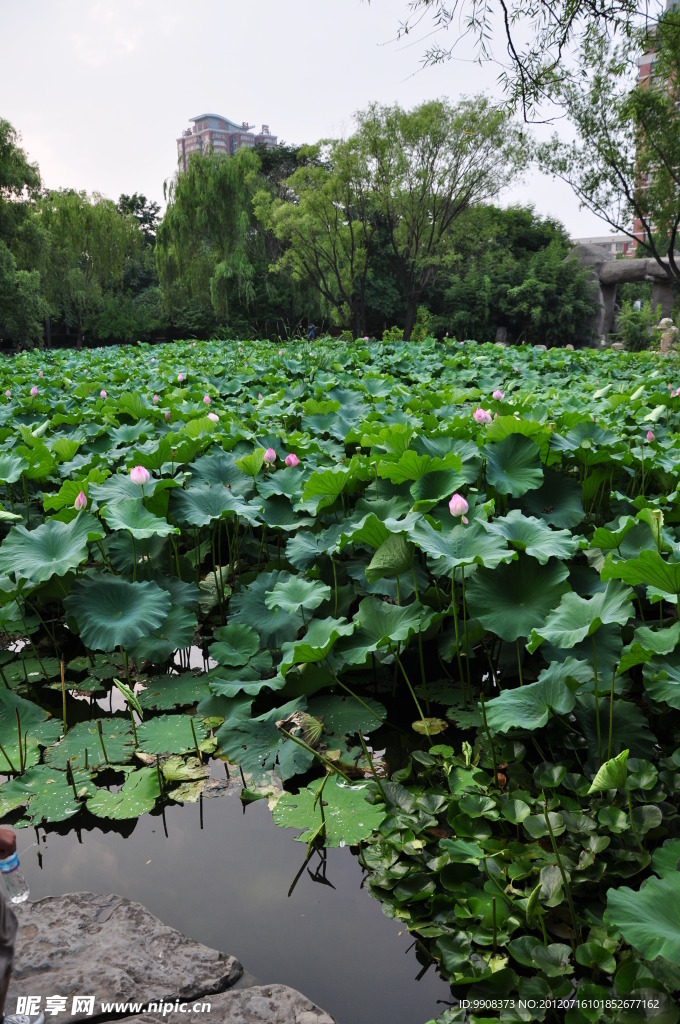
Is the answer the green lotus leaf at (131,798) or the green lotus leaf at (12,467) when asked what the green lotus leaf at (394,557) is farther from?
the green lotus leaf at (12,467)

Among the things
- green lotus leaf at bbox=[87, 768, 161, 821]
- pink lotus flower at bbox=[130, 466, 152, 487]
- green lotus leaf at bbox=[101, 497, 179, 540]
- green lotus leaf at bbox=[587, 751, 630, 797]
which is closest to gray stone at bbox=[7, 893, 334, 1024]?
green lotus leaf at bbox=[87, 768, 161, 821]

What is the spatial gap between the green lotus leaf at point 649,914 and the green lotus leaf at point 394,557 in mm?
1100

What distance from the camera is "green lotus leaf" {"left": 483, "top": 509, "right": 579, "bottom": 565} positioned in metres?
1.95

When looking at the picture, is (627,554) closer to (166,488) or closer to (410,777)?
(410,777)

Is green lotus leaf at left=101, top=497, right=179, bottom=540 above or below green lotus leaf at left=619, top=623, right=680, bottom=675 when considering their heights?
above

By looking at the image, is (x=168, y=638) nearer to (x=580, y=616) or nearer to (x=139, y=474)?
(x=139, y=474)

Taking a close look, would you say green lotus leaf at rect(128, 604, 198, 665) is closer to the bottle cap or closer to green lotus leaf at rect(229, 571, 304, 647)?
green lotus leaf at rect(229, 571, 304, 647)

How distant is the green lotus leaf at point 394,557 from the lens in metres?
2.09

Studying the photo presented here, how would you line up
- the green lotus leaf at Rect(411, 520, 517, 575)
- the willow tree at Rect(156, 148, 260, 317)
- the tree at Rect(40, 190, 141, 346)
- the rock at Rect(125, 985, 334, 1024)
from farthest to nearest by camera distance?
the tree at Rect(40, 190, 141, 346) → the willow tree at Rect(156, 148, 260, 317) → the green lotus leaf at Rect(411, 520, 517, 575) → the rock at Rect(125, 985, 334, 1024)

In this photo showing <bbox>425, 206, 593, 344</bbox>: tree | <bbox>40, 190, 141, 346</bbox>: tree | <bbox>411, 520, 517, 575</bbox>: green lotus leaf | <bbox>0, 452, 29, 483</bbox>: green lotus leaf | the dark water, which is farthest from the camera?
<bbox>40, 190, 141, 346</bbox>: tree

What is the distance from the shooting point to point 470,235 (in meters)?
23.2

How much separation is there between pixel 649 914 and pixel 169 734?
53.0 inches

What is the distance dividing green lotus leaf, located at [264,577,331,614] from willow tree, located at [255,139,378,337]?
19.6m

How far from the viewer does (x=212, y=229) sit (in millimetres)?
25172
